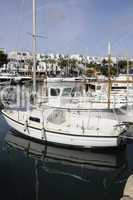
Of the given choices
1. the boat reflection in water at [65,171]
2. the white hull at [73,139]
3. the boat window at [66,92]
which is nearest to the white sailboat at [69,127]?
the white hull at [73,139]

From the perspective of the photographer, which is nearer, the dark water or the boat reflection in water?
the dark water

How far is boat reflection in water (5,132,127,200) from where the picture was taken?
13938 mm

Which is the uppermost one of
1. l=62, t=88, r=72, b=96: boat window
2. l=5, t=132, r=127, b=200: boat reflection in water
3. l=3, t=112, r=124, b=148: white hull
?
l=62, t=88, r=72, b=96: boat window

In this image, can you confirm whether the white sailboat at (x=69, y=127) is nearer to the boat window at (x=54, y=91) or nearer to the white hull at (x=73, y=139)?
the white hull at (x=73, y=139)

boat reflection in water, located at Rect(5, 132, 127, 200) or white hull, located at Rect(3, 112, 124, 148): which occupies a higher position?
white hull, located at Rect(3, 112, 124, 148)

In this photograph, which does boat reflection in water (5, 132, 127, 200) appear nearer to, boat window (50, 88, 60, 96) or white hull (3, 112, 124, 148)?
white hull (3, 112, 124, 148)

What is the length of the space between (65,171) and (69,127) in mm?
3664

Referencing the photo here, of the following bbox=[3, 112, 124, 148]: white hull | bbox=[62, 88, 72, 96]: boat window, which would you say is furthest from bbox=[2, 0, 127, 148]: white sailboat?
bbox=[62, 88, 72, 96]: boat window

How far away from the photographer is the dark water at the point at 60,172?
13731mm

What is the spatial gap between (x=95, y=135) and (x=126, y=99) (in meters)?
10.3

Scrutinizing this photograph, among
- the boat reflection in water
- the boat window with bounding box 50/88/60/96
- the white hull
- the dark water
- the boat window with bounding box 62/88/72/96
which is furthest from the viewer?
the boat window with bounding box 62/88/72/96

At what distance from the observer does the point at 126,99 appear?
28.6m

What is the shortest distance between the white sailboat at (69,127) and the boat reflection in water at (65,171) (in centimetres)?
50

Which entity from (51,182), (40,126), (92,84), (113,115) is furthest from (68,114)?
(92,84)
